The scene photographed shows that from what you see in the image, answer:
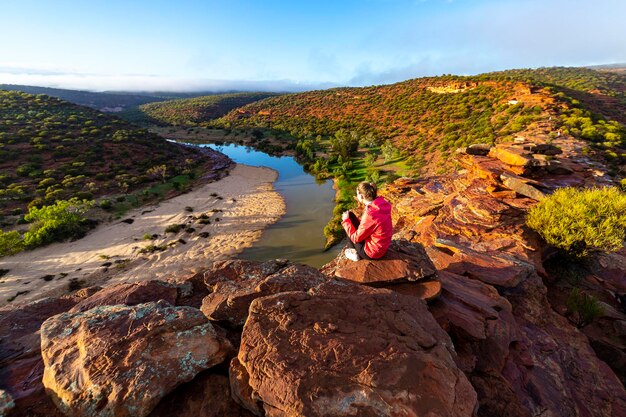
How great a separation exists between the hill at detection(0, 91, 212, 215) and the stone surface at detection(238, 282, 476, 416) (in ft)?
126

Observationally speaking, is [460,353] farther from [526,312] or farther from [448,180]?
[448,180]

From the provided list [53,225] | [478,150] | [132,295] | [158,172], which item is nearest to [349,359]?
[132,295]

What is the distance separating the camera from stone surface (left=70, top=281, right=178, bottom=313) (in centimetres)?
539

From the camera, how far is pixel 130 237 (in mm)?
→ 24281

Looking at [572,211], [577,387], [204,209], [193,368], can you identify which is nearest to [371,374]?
[193,368]

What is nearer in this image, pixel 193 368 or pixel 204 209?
pixel 193 368

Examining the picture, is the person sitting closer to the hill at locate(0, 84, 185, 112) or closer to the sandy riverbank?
the sandy riverbank

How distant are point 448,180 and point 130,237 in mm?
27181

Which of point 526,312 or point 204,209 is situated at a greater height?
point 526,312

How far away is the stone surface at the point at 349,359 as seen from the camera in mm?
3068

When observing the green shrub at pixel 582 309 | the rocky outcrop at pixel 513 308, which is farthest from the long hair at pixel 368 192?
the green shrub at pixel 582 309

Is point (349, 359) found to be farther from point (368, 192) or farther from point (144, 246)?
point (144, 246)

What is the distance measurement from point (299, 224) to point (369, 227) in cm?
2228

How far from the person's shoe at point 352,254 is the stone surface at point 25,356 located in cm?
546
